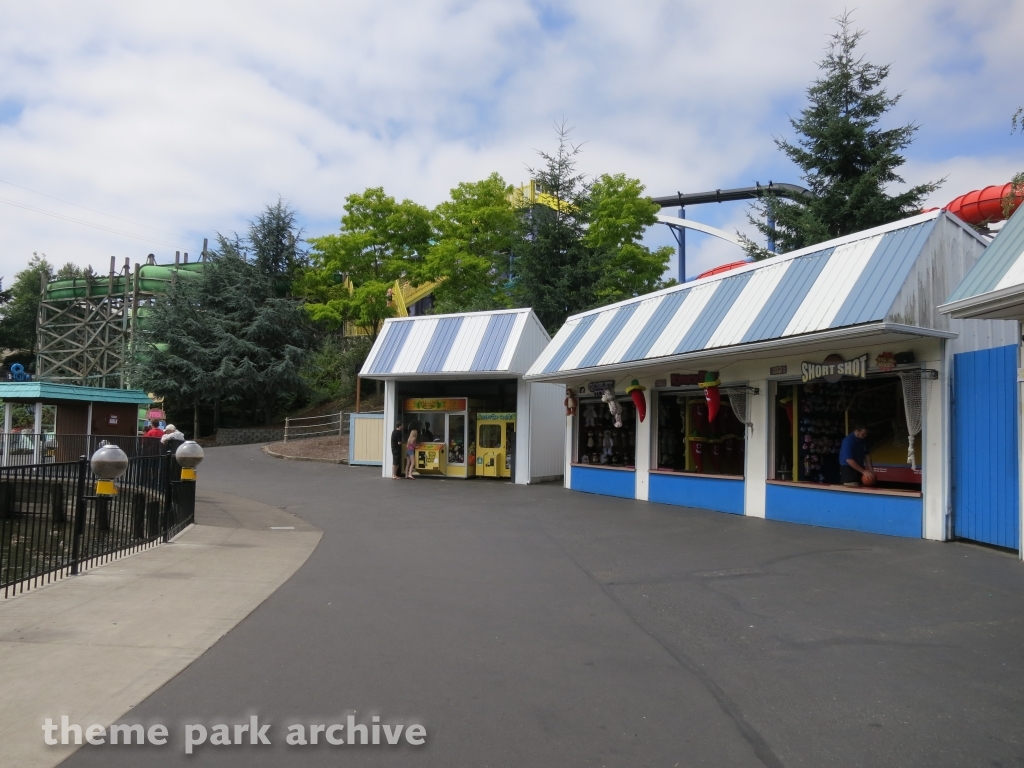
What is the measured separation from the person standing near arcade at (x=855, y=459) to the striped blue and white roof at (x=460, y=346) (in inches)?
389

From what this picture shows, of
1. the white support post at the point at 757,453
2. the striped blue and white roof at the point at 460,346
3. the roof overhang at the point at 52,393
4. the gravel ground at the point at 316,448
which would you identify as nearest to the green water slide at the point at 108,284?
the gravel ground at the point at 316,448

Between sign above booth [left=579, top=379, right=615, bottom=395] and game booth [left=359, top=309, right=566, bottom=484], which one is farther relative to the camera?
game booth [left=359, top=309, right=566, bottom=484]

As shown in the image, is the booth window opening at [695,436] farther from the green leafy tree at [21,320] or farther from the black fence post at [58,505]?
the green leafy tree at [21,320]

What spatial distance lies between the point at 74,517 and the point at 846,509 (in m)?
11.0

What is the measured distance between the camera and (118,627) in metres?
6.66

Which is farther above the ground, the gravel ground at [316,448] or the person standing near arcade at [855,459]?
the person standing near arcade at [855,459]

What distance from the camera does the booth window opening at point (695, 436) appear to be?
55.8ft

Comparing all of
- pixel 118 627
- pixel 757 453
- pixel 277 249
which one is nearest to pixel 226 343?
pixel 277 249

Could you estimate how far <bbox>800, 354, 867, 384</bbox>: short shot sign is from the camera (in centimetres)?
1204

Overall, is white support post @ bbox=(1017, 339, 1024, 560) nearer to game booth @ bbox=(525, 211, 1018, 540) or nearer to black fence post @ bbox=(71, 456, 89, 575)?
game booth @ bbox=(525, 211, 1018, 540)

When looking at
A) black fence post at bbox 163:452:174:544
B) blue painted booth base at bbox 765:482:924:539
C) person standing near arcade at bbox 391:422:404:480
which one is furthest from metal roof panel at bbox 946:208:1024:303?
person standing near arcade at bbox 391:422:404:480

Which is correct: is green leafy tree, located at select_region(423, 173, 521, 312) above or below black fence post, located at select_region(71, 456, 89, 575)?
above

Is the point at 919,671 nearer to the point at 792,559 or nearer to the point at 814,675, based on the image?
the point at 814,675

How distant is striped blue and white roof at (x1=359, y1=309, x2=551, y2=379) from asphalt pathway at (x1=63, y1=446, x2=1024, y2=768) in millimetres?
10532
